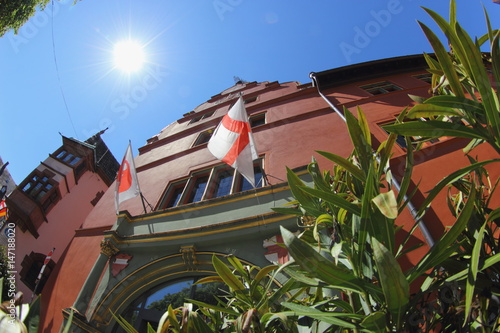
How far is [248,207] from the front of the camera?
521cm

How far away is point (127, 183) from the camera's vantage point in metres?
6.51

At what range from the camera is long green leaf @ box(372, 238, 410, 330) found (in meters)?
1.17

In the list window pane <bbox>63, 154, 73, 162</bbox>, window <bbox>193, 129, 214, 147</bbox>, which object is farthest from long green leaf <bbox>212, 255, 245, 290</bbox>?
window pane <bbox>63, 154, 73, 162</bbox>

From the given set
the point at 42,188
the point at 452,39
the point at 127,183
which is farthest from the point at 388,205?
the point at 42,188

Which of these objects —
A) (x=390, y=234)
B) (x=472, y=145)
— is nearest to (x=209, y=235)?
(x=390, y=234)

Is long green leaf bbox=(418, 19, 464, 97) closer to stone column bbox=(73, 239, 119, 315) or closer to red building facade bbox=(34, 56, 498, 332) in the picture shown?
red building facade bbox=(34, 56, 498, 332)

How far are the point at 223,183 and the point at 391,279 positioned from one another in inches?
261

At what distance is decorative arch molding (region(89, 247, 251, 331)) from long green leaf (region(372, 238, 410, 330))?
146 inches

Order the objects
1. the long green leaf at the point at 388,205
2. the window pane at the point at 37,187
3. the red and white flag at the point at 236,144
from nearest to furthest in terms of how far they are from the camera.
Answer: the long green leaf at the point at 388,205 < the red and white flag at the point at 236,144 < the window pane at the point at 37,187

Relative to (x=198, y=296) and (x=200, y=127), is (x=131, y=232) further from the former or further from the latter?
(x=200, y=127)

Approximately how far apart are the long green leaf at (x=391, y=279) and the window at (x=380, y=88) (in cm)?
1109

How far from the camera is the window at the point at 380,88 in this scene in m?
10.6

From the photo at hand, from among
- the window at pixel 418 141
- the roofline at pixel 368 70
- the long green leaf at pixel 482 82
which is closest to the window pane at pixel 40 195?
the roofline at pixel 368 70

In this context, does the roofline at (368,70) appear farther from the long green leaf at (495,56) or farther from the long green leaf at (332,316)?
the long green leaf at (332,316)
